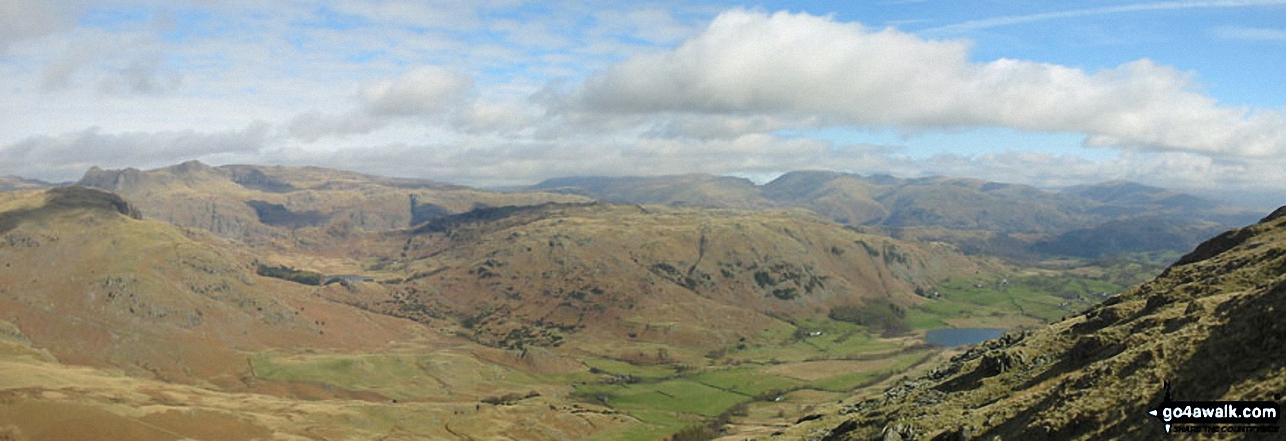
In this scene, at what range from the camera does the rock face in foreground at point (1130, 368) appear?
48.5 meters

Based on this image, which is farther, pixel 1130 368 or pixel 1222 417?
pixel 1130 368

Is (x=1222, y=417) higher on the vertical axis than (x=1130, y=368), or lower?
higher

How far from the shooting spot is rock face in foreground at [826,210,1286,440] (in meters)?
48.5

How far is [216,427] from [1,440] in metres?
44.3

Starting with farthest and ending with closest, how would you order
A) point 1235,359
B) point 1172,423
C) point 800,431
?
point 800,431
point 1235,359
point 1172,423

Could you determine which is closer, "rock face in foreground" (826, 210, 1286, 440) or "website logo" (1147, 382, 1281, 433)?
"website logo" (1147, 382, 1281, 433)

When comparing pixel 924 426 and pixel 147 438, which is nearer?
pixel 924 426

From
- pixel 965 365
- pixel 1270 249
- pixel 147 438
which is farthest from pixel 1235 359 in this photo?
pixel 147 438

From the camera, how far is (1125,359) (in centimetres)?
5916

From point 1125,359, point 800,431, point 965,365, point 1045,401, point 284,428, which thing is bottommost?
point 284,428

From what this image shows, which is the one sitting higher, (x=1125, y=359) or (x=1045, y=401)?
(x=1125, y=359)

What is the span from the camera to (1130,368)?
189 feet

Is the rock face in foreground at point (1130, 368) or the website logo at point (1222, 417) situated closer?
the website logo at point (1222, 417)

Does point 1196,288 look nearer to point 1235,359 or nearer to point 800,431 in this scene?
point 1235,359
